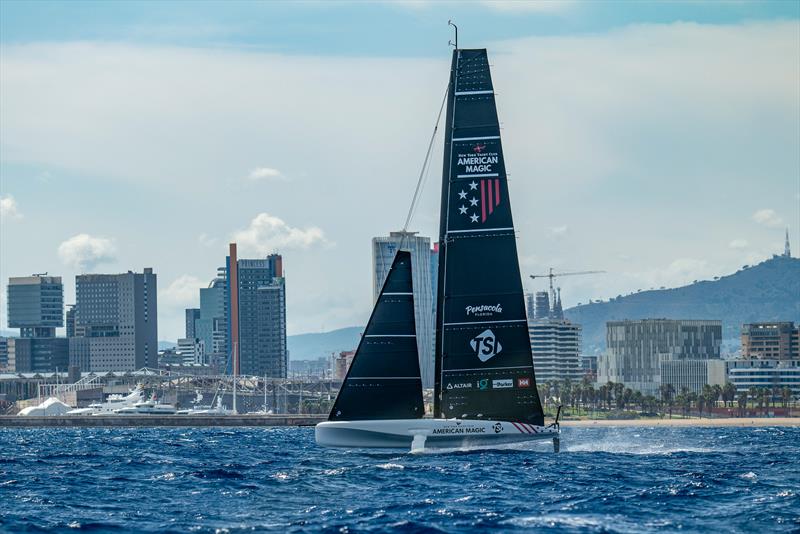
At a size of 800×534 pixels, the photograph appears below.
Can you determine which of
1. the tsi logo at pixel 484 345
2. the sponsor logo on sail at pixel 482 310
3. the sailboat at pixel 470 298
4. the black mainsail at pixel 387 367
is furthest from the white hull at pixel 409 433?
the sponsor logo on sail at pixel 482 310

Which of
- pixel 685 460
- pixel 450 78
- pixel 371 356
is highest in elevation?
pixel 450 78

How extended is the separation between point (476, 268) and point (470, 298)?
1365 mm

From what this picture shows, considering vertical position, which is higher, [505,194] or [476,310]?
[505,194]

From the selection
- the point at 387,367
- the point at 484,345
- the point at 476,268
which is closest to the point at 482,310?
the point at 484,345

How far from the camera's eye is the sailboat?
6462cm

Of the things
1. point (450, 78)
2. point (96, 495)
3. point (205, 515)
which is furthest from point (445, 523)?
point (450, 78)

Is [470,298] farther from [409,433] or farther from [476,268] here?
[409,433]

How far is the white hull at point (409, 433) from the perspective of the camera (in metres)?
62.9

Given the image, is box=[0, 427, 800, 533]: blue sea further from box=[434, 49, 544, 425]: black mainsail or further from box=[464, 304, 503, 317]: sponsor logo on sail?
box=[464, 304, 503, 317]: sponsor logo on sail

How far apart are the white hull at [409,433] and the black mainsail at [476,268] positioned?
3.96 feet

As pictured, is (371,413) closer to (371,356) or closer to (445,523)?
(371,356)

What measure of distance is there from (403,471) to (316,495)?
27.9ft

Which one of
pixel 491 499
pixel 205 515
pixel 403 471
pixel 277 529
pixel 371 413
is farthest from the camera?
pixel 371 413

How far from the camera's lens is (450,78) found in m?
65.3
